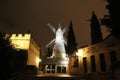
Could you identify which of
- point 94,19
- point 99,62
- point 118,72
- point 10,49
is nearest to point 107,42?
point 99,62

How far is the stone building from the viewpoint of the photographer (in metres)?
17.8

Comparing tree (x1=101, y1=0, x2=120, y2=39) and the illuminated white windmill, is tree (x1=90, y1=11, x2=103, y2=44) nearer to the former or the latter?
the illuminated white windmill

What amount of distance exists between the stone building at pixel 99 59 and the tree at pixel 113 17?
4295 mm

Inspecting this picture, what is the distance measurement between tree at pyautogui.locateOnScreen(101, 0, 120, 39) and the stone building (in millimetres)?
4295

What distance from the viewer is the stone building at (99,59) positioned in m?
17.8

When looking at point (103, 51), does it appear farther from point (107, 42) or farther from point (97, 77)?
point (97, 77)

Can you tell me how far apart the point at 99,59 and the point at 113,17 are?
783cm

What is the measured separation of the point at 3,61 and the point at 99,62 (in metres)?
11.7

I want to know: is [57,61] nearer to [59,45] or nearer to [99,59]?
[59,45]

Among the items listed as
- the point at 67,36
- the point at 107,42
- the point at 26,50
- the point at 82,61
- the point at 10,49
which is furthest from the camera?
the point at 67,36

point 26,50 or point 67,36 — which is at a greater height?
point 67,36

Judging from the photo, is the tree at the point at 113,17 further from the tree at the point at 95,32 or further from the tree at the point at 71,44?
the tree at the point at 71,44

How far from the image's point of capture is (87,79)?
17469 millimetres

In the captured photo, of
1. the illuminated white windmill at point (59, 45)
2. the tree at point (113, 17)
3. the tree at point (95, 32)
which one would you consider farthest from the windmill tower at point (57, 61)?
the tree at point (113, 17)
